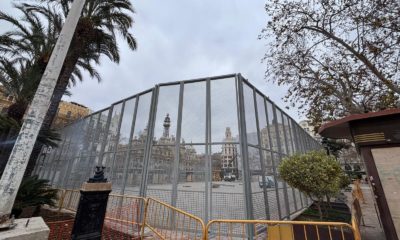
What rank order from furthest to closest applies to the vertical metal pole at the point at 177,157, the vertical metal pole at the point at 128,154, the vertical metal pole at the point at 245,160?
the vertical metal pole at the point at 128,154 < the vertical metal pole at the point at 177,157 < the vertical metal pole at the point at 245,160

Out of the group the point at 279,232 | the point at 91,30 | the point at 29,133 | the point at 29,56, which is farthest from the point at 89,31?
the point at 279,232

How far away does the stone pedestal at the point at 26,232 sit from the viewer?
2077 mm

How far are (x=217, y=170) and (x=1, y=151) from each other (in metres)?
8.87

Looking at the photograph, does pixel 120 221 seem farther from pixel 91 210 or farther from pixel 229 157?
pixel 229 157

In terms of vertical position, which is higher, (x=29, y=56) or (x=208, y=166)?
(x=29, y=56)

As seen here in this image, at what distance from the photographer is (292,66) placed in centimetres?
1160

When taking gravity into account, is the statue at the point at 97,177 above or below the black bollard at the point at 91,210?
above

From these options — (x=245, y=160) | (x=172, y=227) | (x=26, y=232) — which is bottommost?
(x=172, y=227)

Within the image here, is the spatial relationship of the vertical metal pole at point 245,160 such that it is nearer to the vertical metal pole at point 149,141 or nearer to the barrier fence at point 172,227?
the barrier fence at point 172,227

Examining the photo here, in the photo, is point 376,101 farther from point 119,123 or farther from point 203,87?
point 119,123

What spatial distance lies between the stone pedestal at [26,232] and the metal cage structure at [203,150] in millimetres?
4377

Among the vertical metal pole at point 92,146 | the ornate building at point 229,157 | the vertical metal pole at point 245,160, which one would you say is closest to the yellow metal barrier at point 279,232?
the vertical metal pole at point 245,160

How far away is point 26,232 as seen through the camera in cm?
218

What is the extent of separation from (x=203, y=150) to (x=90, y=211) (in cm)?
389
